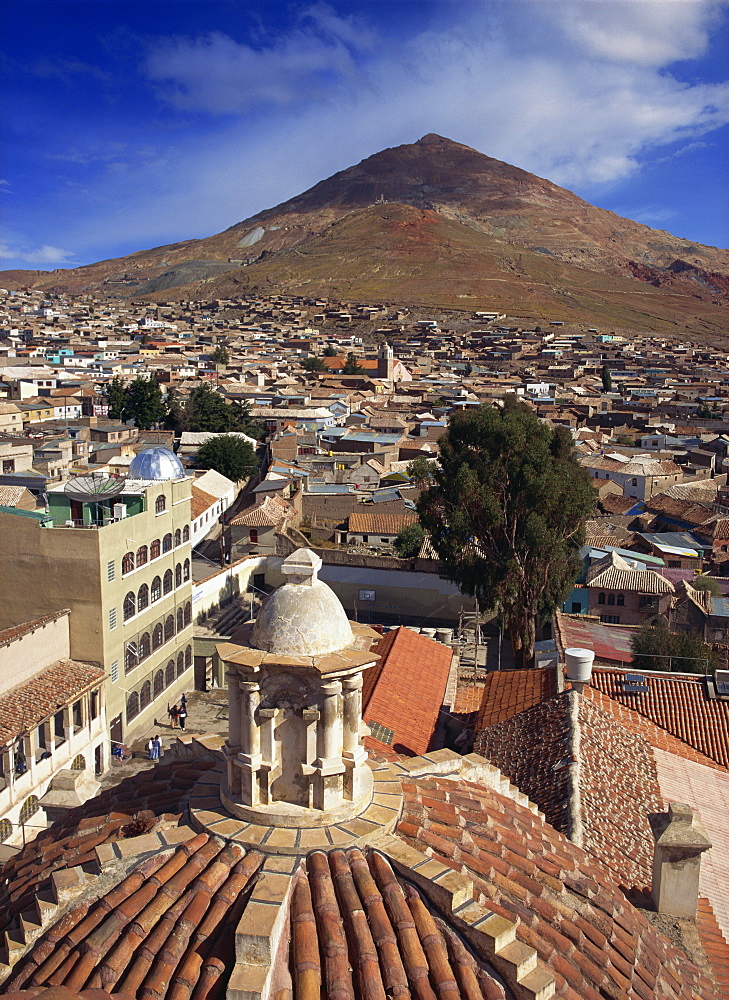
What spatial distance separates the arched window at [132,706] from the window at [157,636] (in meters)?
1.02

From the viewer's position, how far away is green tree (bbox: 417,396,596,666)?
14648mm

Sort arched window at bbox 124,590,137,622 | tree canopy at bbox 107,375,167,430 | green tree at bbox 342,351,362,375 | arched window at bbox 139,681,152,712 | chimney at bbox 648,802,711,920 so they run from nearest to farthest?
chimney at bbox 648,802,711,920 < arched window at bbox 124,590,137,622 < arched window at bbox 139,681,152,712 < tree canopy at bbox 107,375,167,430 < green tree at bbox 342,351,362,375

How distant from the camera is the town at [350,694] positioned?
320 centimetres

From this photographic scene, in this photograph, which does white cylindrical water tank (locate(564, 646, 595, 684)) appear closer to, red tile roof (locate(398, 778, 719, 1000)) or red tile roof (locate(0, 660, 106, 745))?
red tile roof (locate(398, 778, 719, 1000))

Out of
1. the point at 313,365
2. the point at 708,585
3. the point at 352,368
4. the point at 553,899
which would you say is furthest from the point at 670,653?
the point at 313,365

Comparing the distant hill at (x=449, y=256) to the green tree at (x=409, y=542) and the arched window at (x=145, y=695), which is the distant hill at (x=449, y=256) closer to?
the green tree at (x=409, y=542)

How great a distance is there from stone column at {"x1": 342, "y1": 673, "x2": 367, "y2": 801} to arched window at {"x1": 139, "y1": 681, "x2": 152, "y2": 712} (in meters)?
10.2

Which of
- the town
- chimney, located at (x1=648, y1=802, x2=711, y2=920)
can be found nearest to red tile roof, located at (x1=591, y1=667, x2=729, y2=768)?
the town

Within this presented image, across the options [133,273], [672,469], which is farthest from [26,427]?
[133,273]

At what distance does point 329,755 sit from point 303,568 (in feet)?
2.46

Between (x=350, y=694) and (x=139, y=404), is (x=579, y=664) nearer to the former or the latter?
(x=350, y=694)

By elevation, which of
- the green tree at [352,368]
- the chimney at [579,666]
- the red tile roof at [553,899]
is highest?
the green tree at [352,368]

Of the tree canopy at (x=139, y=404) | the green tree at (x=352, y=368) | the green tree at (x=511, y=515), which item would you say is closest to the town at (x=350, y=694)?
the green tree at (x=511, y=515)

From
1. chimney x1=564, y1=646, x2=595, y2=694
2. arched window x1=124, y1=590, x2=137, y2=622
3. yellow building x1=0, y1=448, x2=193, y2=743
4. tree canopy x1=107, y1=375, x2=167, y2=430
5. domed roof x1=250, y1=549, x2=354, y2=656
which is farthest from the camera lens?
tree canopy x1=107, y1=375, x2=167, y2=430
